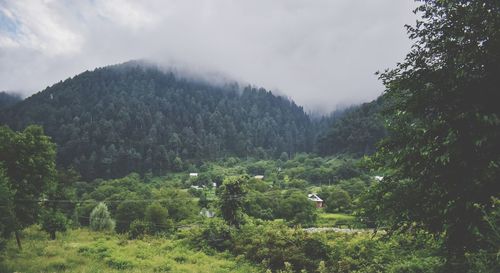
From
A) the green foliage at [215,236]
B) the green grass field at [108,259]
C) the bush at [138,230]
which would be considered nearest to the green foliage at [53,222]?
the green grass field at [108,259]

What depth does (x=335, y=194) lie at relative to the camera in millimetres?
94375

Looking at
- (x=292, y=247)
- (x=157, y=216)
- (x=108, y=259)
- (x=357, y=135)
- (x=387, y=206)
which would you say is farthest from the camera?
(x=357, y=135)

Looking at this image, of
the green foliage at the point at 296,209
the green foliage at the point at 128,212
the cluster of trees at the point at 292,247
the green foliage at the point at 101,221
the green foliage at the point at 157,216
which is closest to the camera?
the cluster of trees at the point at 292,247

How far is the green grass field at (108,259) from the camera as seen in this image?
23578 mm

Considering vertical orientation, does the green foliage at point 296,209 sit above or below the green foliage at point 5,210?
below

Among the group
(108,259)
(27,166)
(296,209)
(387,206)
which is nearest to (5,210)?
(27,166)

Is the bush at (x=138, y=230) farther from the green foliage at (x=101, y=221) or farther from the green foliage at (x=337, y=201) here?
the green foliage at (x=337, y=201)

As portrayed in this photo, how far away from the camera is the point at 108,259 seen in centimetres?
2730

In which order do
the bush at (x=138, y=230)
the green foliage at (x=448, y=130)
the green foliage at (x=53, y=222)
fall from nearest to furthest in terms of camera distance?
the green foliage at (x=448, y=130) → the green foliage at (x=53, y=222) → the bush at (x=138, y=230)

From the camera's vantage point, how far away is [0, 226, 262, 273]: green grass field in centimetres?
2358

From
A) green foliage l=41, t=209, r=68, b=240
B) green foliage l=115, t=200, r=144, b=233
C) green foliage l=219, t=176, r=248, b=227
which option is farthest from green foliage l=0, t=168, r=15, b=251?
green foliage l=115, t=200, r=144, b=233

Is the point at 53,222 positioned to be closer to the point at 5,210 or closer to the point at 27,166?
the point at 27,166

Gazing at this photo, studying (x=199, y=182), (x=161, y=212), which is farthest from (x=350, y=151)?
(x=161, y=212)

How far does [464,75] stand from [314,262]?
909 inches
